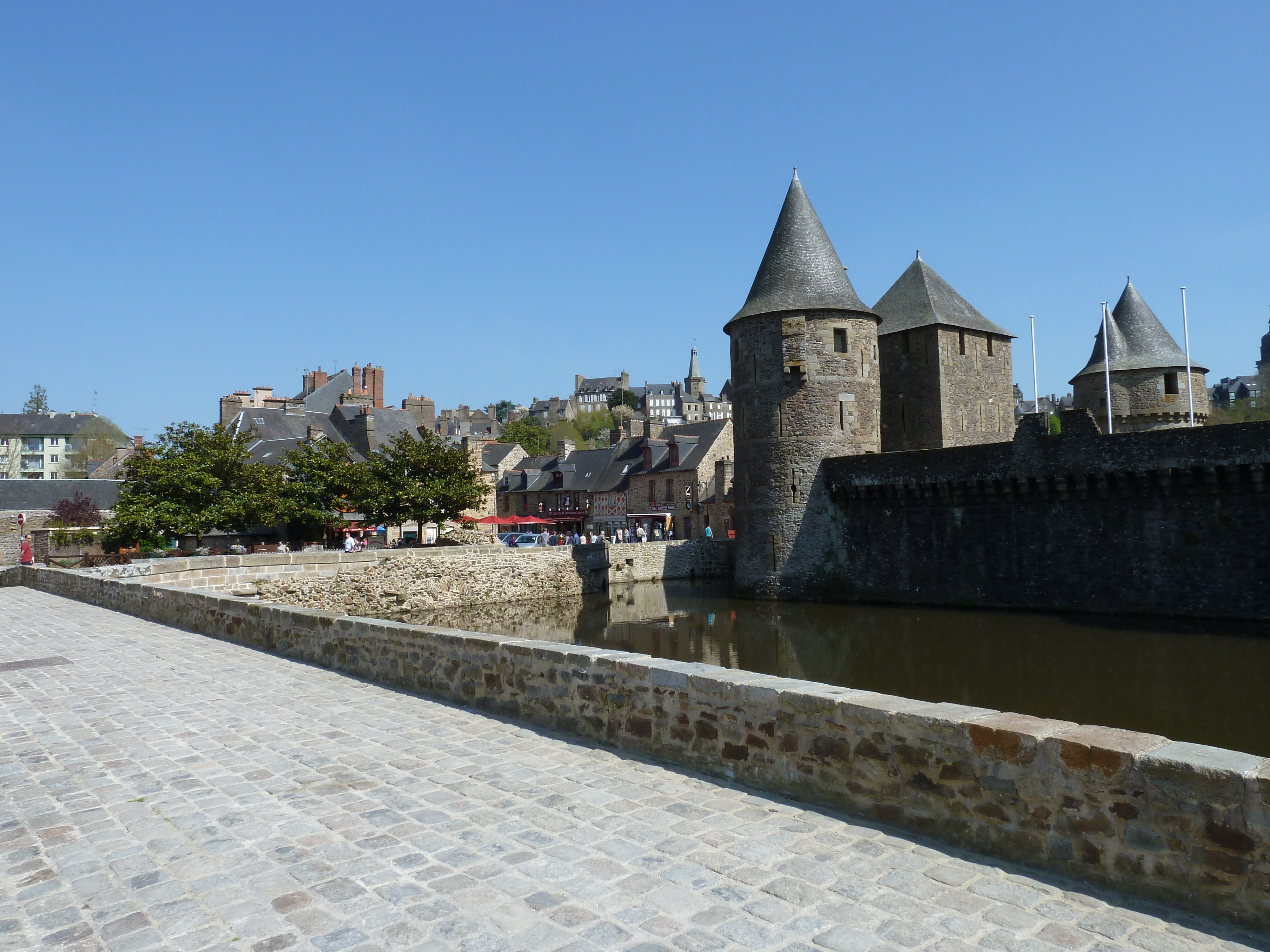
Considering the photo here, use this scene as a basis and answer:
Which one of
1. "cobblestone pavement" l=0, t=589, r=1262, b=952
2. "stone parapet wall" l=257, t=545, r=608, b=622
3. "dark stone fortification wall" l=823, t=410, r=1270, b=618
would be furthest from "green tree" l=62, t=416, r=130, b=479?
"cobblestone pavement" l=0, t=589, r=1262, b=952

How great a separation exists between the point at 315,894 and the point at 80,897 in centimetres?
86

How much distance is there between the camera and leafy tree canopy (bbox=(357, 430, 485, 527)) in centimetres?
2775

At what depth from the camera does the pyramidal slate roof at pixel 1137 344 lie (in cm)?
3012

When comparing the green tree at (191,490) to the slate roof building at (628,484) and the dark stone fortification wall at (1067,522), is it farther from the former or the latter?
the slate roof building at (628,484)

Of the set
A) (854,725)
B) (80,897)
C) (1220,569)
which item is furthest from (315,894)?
(1220,569)

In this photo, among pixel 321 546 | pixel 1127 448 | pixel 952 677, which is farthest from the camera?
pixel 321 546

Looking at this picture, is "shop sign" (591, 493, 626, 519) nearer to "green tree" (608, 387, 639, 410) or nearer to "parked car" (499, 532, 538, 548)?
"parked car" (499, 532, 538, 548)

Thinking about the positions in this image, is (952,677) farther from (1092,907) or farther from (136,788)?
(136,788)

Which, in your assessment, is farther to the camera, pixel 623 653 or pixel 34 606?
pixel 34 606

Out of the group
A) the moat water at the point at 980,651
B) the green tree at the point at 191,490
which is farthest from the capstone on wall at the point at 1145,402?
the green tree at the point at 191,490

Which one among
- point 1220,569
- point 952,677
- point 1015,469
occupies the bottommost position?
point 952,677

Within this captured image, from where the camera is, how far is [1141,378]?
30.1 meters

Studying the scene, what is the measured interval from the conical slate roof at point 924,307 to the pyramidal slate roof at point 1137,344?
5.19m

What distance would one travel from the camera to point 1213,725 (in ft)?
31.4
